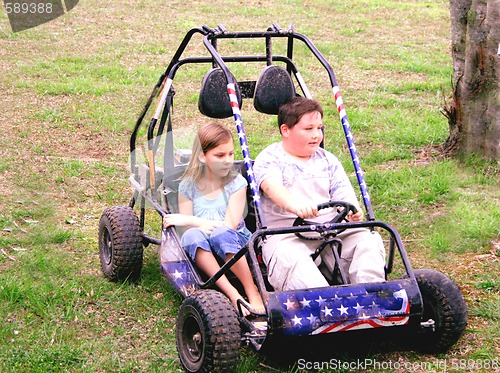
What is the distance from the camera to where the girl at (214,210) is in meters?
4.40

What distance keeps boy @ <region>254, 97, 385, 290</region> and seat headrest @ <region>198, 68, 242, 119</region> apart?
36 centimetres

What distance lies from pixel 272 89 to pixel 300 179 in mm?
614

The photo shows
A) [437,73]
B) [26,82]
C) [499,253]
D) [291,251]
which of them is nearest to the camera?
[291,251]

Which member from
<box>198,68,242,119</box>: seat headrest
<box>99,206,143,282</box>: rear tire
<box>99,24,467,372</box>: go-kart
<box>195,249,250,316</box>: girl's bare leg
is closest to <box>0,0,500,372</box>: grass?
<box>99,206,143,282</box>: rear tire

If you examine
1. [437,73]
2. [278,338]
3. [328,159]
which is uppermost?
[328,159]

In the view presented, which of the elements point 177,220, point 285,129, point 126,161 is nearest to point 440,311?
point 285,129

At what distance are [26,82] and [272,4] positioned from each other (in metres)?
6.42

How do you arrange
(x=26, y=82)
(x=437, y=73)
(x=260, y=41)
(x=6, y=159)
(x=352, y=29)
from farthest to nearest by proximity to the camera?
A: (x=352, y=29)
(x=260, y=41)
(x=437, y=73)
(x=26, y=82)
(x=6, y=159)

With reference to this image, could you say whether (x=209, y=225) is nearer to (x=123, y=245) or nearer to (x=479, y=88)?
(x=123, y=245)

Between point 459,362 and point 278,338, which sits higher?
point 278,338

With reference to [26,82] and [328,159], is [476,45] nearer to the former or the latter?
[328,159]

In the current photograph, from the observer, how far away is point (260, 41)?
40.3ft

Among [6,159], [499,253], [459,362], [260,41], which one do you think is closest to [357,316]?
[459,362]

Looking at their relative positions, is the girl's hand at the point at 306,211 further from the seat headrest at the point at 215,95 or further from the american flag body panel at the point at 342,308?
the seat headrest at the point at 215,95
